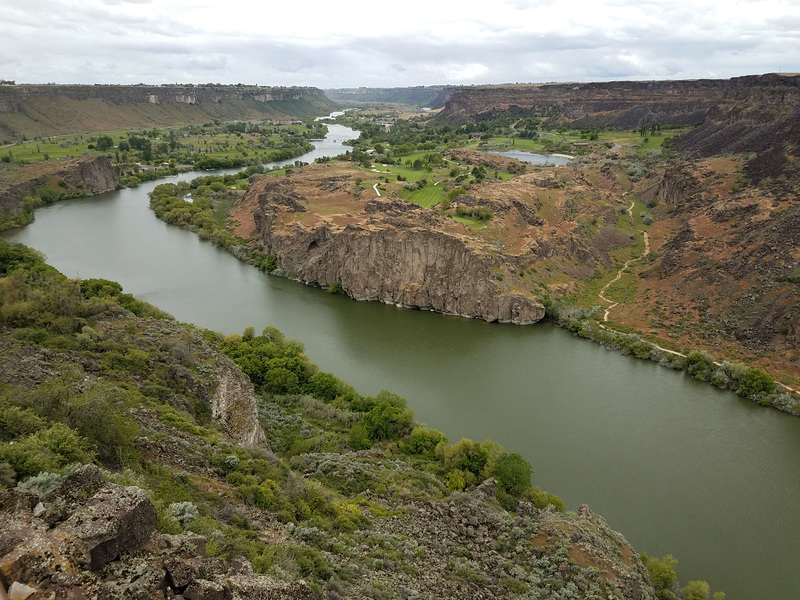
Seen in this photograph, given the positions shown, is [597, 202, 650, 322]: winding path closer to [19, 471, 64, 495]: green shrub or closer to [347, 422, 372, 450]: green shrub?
[347, 422, 372, 450]: green shrub

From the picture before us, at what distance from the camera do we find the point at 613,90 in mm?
140750

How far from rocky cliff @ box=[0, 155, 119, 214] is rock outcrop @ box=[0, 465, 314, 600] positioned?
3124 inches

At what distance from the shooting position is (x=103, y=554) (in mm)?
8688

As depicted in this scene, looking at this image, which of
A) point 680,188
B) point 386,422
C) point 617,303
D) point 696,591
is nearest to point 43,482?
point 386,422

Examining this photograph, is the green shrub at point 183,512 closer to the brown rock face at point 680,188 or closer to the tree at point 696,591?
the tree at point 696,591

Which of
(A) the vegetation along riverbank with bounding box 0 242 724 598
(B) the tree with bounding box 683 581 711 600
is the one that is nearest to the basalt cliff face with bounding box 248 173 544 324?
(A) the vegetation along riverbank with bounding box 0 242 724 598

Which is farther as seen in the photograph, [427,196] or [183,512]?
[427,196]

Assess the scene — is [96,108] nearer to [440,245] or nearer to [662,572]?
[440,245]

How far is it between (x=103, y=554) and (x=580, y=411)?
26239mm

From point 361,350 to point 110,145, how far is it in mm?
109832

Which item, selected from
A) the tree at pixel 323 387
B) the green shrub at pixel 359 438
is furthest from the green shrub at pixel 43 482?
the tree at pixel 323 387

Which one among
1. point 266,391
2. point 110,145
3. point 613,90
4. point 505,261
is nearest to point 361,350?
point 266,391

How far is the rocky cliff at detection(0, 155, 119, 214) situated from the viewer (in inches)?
2938

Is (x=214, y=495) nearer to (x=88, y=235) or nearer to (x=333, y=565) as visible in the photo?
(x=333, y=565)
